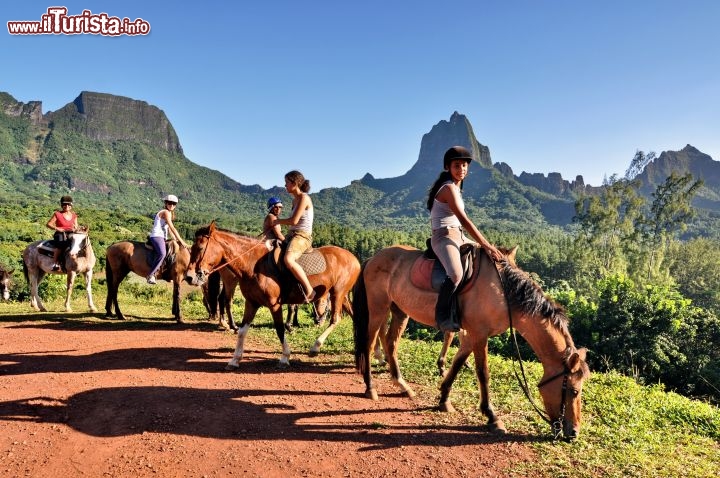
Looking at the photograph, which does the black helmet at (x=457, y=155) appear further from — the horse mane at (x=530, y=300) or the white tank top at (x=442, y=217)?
the horse mane at (x=530, y=300)

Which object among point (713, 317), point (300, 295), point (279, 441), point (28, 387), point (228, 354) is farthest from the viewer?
point (713, 317)

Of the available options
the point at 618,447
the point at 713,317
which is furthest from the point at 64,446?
the point at 713,317

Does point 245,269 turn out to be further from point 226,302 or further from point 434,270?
point 226,302

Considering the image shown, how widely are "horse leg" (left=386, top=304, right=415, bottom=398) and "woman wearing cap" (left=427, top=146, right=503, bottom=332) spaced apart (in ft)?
4.07

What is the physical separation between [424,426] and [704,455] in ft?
10.6

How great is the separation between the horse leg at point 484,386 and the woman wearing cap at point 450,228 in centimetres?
35

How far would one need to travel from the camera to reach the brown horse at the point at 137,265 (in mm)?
10617

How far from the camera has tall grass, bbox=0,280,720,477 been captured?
406 cm

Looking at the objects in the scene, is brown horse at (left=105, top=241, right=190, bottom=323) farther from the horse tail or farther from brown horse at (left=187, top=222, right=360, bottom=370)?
the horse tail

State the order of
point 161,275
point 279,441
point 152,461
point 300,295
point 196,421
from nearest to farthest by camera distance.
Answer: point 152,461, point 279,441, point 196,421, point 300,295, point 161,275

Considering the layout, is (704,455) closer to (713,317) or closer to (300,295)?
(300,295)

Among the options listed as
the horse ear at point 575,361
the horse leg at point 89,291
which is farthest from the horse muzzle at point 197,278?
the horse leg at point 89,291

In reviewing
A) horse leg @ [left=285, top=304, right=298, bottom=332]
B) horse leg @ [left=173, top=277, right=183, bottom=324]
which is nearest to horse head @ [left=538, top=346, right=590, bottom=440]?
horse leg @ [left=285, top=304, right=298, bottom=332]

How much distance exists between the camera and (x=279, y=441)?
14.3ft
